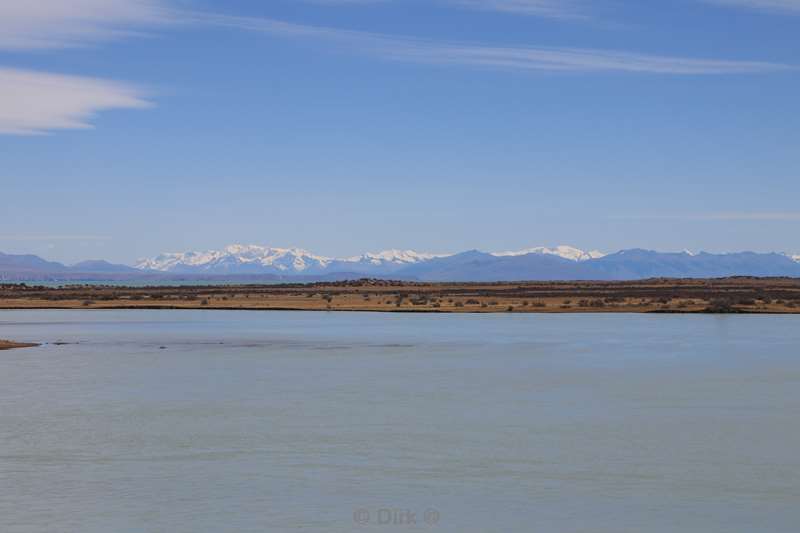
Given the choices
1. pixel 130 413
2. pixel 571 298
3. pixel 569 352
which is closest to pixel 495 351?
pixel 569 352

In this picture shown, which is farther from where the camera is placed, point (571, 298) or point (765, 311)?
point (571, 298)

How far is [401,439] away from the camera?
20656mm

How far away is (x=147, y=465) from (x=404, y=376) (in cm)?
1315

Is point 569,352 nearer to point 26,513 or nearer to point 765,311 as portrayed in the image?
point 26,513

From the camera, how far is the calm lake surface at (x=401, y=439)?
50.2ft

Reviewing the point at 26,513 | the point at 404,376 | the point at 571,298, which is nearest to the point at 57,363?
the point at 404,376

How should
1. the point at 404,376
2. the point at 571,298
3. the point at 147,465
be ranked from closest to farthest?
the point at 147,465
the point at 404,376
the point at 571,298

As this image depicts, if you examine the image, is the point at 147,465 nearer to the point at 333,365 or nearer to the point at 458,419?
the point at 458,419

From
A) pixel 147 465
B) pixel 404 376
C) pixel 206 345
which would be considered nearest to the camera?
pixel 147 465

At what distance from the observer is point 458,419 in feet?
75.9

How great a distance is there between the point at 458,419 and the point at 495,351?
641 inches

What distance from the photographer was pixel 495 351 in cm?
3928

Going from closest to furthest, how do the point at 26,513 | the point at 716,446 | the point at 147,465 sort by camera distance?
the point at 26,513 < the point at 147,465 < the point at 716,446

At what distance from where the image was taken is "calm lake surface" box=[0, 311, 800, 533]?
15305mm
